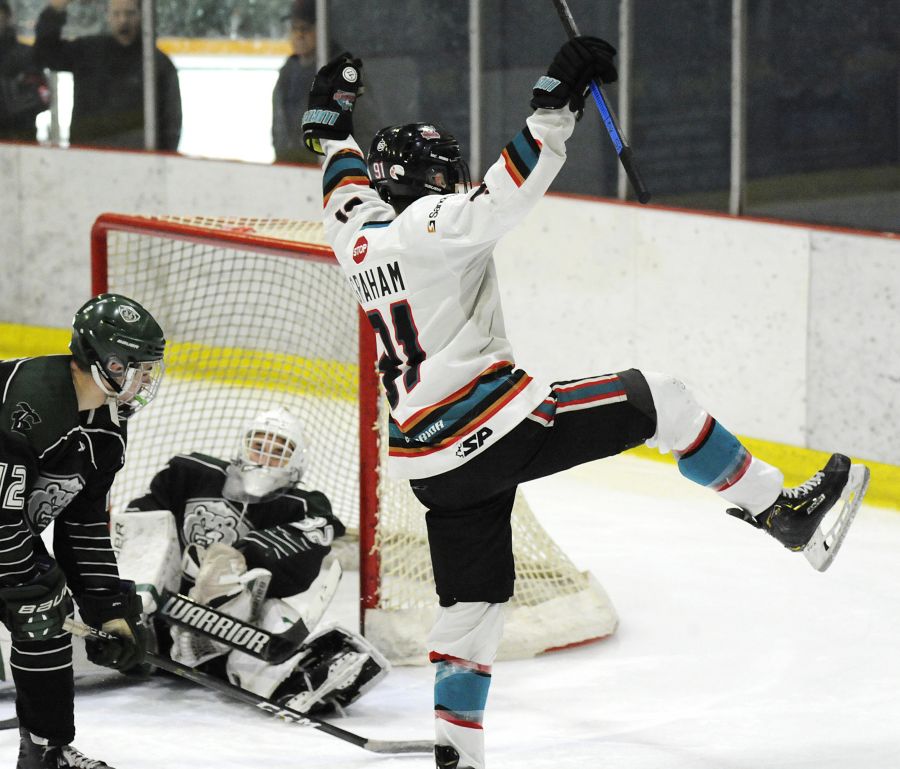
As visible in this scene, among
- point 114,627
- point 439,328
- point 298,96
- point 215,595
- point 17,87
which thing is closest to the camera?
point 439,328

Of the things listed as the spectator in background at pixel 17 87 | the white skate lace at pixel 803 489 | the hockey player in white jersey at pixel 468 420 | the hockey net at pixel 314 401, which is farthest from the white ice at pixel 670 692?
the spectator in background at pixel 17 87

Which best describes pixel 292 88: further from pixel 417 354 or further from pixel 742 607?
pixel 417 354

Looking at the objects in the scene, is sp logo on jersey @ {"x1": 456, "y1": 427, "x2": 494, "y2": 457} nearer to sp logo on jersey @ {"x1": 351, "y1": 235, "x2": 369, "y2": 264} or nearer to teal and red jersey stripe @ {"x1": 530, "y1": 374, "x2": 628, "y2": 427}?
teal and red jersey stripe @ {"x1": 530, "y1": 374, "x2": 628, "y2": 427}

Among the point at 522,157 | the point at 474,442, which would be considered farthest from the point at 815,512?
the point at 522,157

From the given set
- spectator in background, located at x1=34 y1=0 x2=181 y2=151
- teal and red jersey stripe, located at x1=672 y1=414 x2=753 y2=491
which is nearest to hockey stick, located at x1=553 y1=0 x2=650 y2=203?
teal and red jersey stripe, located at x1=672 y1=414 x2=753 y2=491

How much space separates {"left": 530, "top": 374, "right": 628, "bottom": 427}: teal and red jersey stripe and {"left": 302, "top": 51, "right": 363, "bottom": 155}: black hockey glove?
0.72m

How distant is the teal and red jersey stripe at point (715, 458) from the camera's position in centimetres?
317

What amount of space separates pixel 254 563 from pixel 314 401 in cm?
134

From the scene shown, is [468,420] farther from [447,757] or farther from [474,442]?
[447,757]

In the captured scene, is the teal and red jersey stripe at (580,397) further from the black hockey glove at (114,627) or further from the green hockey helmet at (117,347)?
the black hockey glove at (114,627)

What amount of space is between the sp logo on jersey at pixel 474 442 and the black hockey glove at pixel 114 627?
0.77 m

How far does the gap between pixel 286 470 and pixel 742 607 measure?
1.31 meters

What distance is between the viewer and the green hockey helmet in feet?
10.4

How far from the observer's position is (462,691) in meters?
3.24
